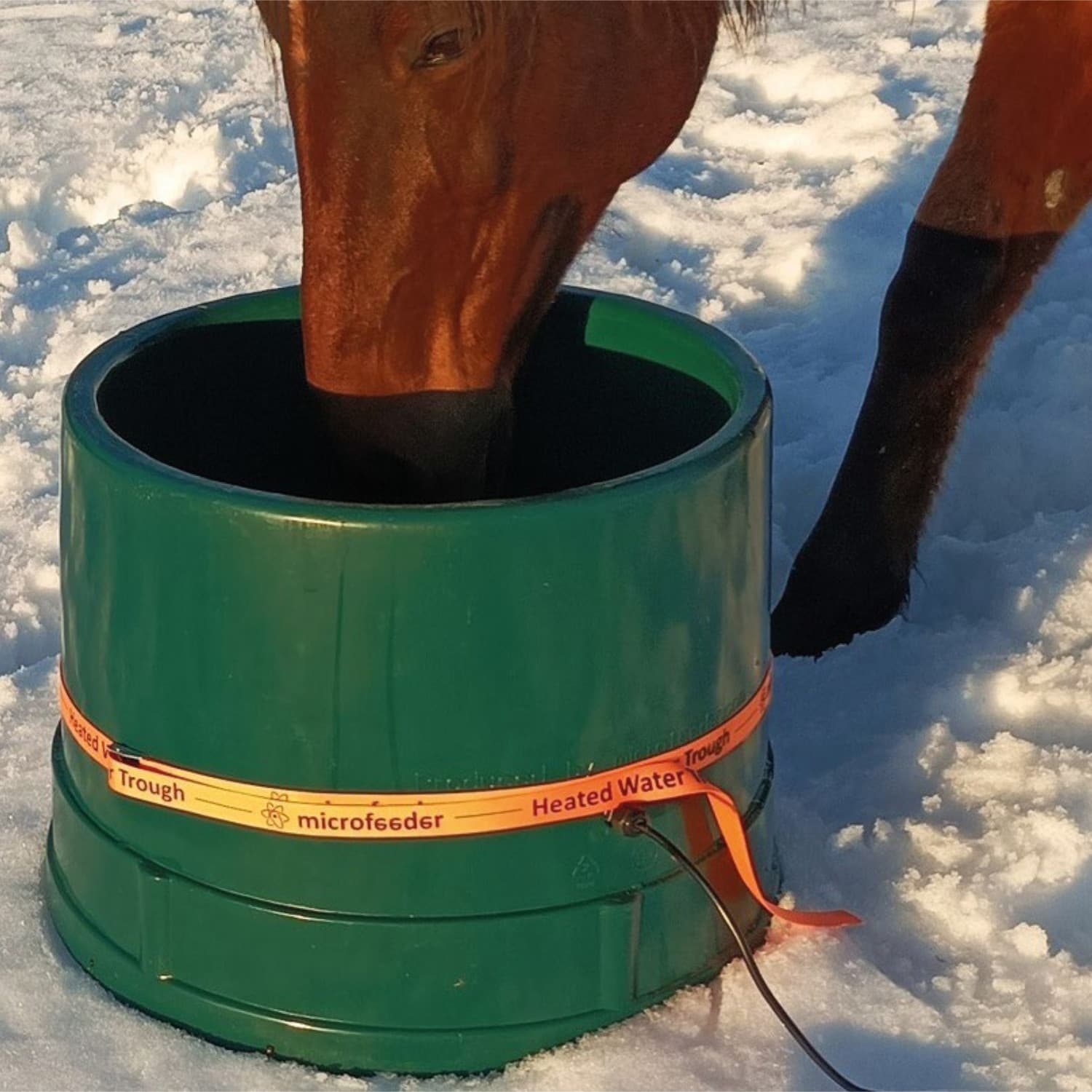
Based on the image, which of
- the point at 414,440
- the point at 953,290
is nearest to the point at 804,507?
the point at 953,290

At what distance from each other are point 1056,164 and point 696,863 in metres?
1.44

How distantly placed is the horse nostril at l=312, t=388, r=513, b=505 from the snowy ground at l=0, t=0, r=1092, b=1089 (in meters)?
0.59

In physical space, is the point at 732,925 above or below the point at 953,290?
below

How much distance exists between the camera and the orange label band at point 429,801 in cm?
170

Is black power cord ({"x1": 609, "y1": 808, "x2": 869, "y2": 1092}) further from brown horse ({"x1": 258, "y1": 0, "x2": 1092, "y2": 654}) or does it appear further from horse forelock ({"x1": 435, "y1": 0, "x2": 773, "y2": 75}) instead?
horse forelock ({"x1": 435, "y1": 0, "x2": 773, "y2": 75})

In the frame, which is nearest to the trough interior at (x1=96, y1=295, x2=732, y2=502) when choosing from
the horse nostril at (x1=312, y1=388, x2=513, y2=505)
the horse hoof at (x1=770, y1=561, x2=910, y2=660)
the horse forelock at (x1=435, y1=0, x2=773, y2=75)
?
the horse nostril at (x1=312, y1=388, x2=513, y2=505)

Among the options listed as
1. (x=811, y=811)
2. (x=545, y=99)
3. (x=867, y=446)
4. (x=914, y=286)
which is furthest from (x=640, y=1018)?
(x=914, y=286)

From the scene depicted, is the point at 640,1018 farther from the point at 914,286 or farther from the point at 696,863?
the point at 914,286

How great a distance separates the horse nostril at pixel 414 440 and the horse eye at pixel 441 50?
34cm

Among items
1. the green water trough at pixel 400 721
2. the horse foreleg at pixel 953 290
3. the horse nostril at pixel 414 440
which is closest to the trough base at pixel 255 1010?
→ the green water trough at pixel 400 721

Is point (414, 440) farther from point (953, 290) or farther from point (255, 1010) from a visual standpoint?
point (953, 290)

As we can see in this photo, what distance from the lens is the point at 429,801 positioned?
1.70 meters

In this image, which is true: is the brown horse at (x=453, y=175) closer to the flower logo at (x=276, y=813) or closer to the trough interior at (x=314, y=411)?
the trough interior at (x=314, y=411)

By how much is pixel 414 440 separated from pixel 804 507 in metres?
1.20
